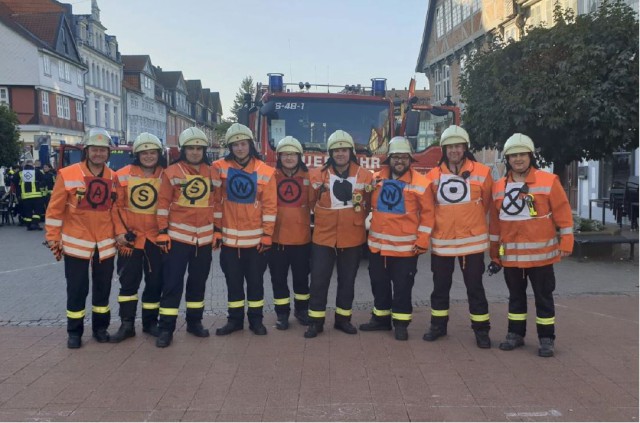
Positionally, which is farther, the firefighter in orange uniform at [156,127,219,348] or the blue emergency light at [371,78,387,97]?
the blue emergency light at [371,78,387,97]

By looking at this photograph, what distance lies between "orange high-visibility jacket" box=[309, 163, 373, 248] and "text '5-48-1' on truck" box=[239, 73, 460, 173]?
11.8 ft

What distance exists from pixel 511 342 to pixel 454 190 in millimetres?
1479

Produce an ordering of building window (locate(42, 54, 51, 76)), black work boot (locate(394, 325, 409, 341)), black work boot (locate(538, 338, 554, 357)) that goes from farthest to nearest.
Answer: building window (locate(42, 54, 51, 76)) → black work boot (locate(394, 325, 409, 341)) → black work boot (locate(538, 338, 554, 357))

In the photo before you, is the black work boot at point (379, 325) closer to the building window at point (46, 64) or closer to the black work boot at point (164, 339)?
the black work boot at point (164, 339)

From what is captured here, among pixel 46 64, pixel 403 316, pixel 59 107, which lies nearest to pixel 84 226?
pixel 403 316

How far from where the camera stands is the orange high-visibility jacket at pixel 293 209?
6637 millimetres

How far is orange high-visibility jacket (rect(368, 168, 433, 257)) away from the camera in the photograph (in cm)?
614

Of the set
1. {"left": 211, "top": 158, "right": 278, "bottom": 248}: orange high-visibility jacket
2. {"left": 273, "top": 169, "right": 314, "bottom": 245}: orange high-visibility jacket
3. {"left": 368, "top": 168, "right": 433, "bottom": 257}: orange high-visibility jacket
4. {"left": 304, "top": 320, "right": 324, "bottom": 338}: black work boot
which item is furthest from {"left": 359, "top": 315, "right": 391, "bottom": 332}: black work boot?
{"left": 211, "top": 158, "right": 278, "bottom": 248}: orange high-visibility jacket

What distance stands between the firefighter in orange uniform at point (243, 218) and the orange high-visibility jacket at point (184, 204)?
0.21 m

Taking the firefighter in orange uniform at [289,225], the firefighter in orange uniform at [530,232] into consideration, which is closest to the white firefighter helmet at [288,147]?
the firefighter in orange uniform at [289,225]

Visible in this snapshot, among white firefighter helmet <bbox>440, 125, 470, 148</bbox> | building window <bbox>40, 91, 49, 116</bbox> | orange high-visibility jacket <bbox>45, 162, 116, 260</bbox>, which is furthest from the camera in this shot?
building window <bbox>40, 91, 49, 116</bbox>

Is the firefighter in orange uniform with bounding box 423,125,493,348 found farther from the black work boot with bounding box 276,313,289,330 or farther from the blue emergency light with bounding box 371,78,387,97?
the blue emergency light with bounding box 371,78,387,97

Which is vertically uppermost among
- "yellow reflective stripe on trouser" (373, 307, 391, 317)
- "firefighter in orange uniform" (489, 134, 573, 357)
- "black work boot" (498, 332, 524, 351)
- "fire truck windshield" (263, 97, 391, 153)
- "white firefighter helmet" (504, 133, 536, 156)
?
"fire truck windshield" (263, 97, 391, 153)

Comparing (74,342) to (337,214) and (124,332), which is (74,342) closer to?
(124,332)
